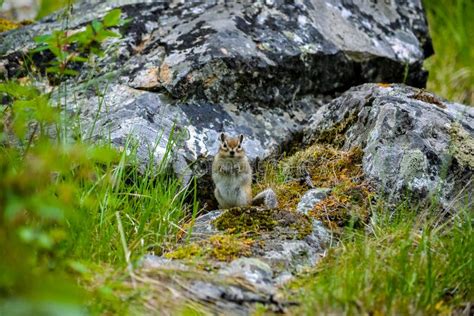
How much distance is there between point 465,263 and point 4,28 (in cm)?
494

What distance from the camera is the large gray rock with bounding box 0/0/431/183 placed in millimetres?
5359

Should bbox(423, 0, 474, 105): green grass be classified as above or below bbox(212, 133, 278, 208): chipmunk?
below

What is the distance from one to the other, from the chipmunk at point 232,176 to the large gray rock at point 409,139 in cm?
70

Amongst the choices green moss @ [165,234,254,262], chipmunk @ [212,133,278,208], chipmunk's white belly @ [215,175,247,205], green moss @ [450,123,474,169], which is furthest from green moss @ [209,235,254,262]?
green moss @ [450,123,474,169]

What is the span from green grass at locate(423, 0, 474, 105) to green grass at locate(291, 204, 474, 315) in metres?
4.85

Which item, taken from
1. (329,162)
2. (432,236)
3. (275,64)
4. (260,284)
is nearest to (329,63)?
(275,64)

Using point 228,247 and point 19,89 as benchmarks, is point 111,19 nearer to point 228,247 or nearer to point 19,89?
point 19,89

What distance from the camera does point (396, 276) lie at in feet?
10.6

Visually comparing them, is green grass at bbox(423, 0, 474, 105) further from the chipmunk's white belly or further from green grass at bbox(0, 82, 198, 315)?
green grass at bbox(0, 82, 198, 315)

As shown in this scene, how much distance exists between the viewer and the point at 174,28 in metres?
5.98

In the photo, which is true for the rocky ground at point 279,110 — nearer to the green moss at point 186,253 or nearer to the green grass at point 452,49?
the green moss at point 186,253

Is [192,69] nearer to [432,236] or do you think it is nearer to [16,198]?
[432,236]

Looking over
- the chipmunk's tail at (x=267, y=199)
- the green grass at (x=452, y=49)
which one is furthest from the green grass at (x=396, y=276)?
the green grass at (x=452, y=49)

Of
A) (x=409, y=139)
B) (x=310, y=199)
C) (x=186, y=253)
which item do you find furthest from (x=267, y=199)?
(x=186, y=253)
